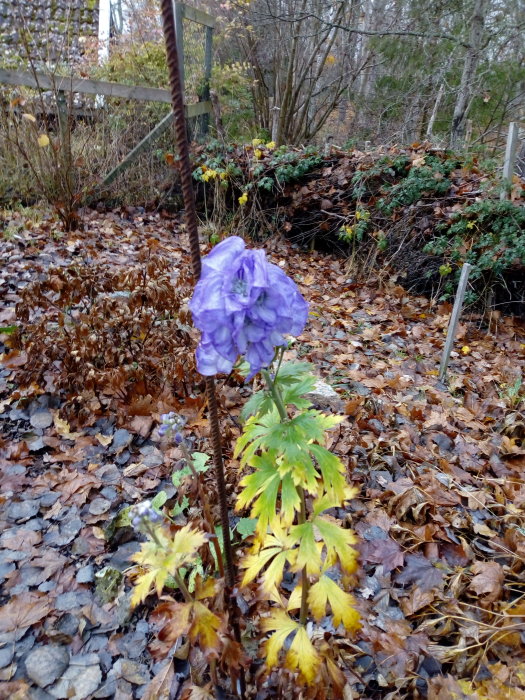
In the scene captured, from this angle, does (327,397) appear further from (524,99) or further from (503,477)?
(524,99)

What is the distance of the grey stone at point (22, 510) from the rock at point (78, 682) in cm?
81

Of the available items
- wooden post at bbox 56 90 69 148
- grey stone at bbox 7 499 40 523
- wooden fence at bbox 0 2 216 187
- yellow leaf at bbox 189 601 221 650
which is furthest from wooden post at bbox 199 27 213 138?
yellow leaf at bbox 189 601 221 650

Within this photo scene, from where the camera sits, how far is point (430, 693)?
5.42ft

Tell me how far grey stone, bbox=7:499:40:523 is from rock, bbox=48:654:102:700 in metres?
0.81

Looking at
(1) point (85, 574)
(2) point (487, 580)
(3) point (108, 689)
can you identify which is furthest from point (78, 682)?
(2) point (487, 580)

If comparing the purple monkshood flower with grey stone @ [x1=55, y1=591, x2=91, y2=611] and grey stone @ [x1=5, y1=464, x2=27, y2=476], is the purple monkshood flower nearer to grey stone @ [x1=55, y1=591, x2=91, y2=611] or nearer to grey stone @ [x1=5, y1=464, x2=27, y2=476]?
grey stone @ [x1=55, y1=591, x2=91, y2=611]

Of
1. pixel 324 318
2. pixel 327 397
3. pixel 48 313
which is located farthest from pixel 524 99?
pixel 48 313

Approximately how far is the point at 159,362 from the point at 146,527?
220 centimetres

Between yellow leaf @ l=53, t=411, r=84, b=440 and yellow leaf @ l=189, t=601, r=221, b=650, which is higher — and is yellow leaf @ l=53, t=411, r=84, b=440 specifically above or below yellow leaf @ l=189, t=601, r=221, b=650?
below

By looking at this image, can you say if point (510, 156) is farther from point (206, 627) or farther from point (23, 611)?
point (23, 611)

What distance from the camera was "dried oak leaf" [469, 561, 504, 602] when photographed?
6.57ft

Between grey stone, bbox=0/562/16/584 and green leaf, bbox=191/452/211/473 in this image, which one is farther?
green leaf, bbox=191/452/211/473

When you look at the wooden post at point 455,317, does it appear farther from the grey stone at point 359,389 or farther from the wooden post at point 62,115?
the wooden post at point 62,115

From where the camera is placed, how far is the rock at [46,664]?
1.71 m
